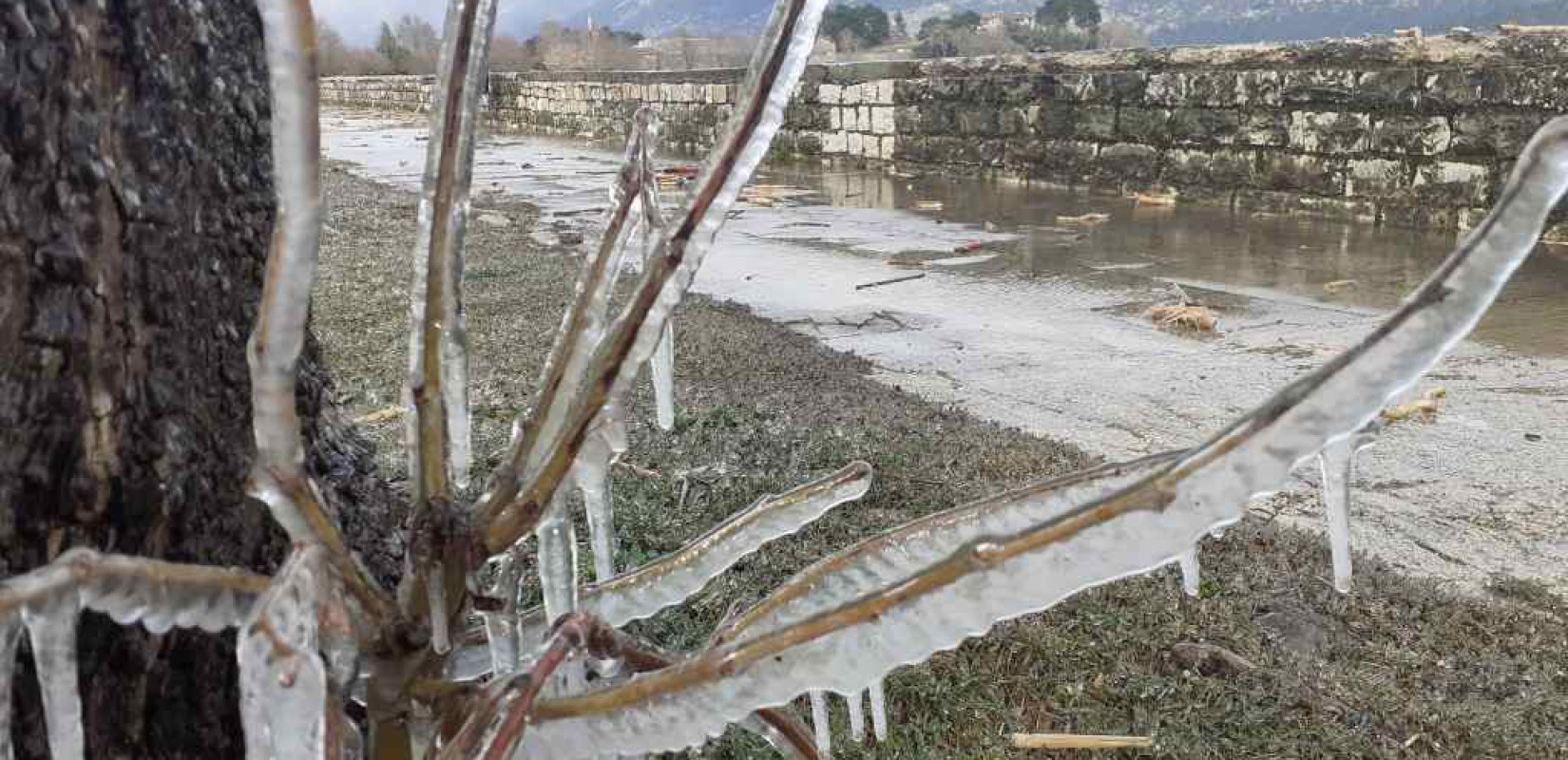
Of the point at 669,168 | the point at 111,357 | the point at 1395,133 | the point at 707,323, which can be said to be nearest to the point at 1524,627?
the point at 111,357

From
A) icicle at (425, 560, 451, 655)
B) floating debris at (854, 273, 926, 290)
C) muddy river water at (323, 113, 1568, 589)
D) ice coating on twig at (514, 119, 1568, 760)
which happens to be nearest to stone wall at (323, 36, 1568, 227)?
muddy river water at (323, 113, 1568, 589)

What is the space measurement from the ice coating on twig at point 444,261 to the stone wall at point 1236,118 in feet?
17.6

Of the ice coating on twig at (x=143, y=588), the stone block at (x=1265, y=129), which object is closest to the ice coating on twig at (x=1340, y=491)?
the ice coating on twig at (x=143, y=588)

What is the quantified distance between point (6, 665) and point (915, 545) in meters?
0.45

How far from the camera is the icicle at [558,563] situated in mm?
775

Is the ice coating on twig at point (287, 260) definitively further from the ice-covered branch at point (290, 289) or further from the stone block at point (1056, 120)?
the stone block at point (1056, 120)

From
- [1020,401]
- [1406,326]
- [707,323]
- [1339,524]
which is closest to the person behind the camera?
[1406,326]

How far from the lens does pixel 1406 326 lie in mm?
458

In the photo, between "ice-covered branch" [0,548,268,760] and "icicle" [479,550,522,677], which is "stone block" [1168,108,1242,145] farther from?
"ice-covered branch" [0,548,268,760]

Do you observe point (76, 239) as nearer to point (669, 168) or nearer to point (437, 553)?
point (437, 553)

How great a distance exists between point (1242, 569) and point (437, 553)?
2064 millimetres

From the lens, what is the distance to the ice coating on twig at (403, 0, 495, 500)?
720 mm

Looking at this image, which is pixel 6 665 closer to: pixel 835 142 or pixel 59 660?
pixel 59 660

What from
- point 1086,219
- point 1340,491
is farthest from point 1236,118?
point 1340,491
